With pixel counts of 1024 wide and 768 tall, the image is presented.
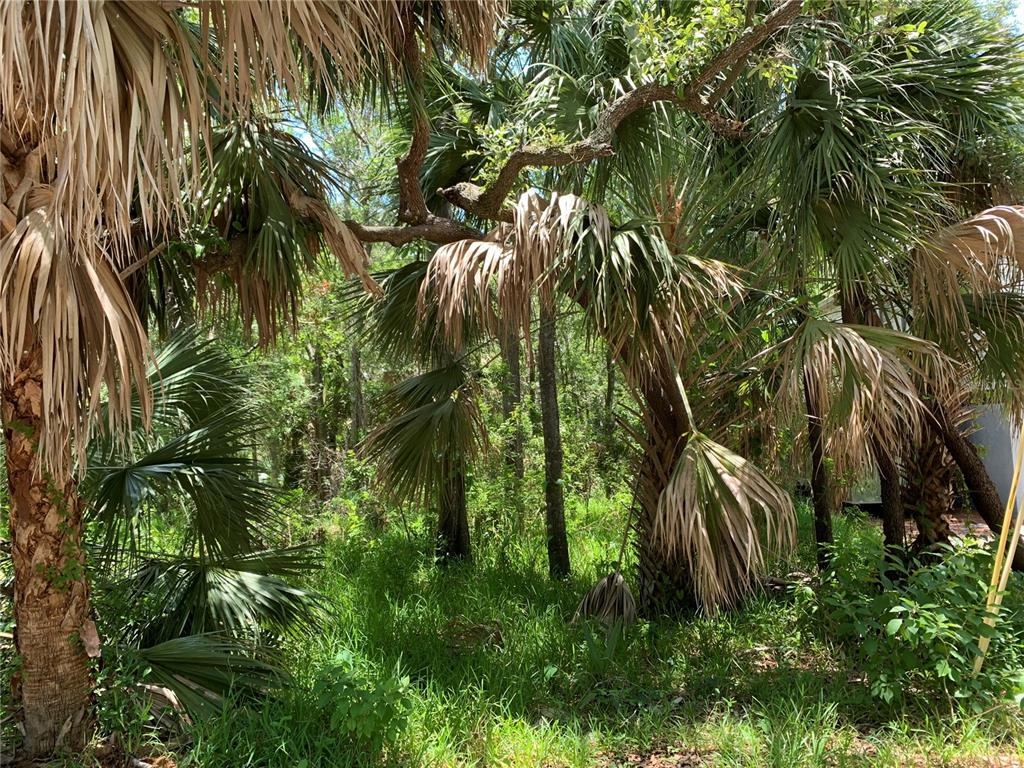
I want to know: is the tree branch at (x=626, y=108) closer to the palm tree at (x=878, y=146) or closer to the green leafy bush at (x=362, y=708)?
the palm tree at (x=878, y=146)

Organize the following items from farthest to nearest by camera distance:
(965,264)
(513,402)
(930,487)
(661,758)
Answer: (513,402), (930,487), (965,264), (661,758)

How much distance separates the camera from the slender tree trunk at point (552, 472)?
6848 millimetres

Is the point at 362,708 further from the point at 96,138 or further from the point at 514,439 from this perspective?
the point at 514,439

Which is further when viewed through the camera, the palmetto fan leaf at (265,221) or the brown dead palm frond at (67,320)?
the palmetto fan leaf at (265,221)

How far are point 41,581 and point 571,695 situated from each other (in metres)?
2.74

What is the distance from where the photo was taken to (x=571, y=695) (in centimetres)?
441

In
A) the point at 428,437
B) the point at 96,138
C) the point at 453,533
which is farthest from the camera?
the point at 453,533

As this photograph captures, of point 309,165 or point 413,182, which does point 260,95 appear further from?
point 413,182

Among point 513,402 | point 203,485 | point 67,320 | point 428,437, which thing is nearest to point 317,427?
point 513,402

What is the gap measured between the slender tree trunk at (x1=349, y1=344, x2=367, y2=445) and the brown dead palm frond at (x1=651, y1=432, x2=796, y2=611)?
7.19 meters

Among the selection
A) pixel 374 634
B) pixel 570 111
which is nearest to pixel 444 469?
pixel 374 634

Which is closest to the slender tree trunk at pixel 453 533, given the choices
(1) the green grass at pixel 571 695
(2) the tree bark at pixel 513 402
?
(1) the green grass at pixel 571 695

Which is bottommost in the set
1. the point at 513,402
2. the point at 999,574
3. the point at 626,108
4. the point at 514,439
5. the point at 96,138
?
the point at 999,574

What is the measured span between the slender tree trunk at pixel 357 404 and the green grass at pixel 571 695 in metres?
5.11
